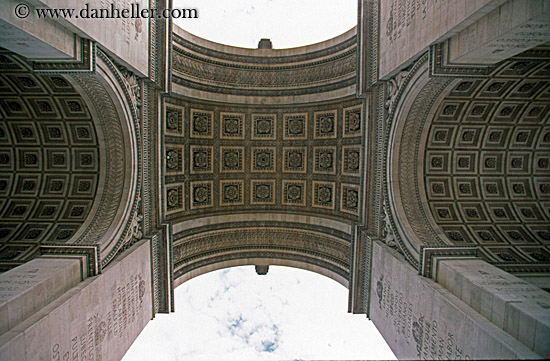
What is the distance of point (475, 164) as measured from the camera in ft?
51.9

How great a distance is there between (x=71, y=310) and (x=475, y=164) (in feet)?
56.4

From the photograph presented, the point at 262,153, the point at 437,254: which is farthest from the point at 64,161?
the point at 437,254

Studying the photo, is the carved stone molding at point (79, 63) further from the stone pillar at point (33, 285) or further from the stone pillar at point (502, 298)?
the stone pillar at point (502, 298)

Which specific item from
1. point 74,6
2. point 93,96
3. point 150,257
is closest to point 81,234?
point 150,257

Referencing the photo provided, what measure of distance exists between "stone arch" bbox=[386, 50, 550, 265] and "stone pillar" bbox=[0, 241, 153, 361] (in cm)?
1089

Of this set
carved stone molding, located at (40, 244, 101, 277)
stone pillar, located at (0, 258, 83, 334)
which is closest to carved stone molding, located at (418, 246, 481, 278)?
carved stone molding, located at (40, 244, 101, 277)

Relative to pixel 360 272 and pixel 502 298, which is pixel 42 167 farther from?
pixel 502 298

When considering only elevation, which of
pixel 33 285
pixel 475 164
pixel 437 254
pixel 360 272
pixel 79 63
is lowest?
pixel 360 272

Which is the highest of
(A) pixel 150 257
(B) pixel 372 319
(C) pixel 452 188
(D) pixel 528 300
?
(C) pixel 452 188

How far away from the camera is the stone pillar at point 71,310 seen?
8109mm

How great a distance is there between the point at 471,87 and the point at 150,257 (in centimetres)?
1530

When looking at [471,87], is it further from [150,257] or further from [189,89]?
[150,257]

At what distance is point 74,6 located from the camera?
9.25 m

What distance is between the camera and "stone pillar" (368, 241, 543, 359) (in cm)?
790
